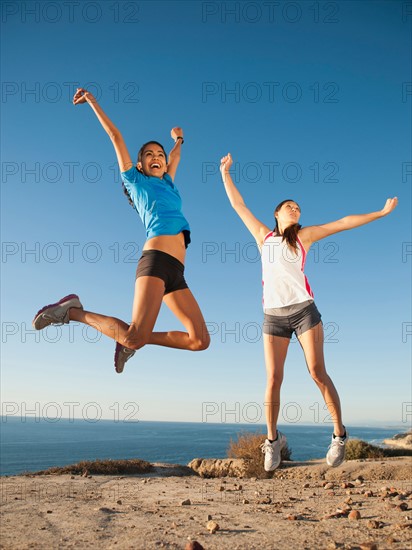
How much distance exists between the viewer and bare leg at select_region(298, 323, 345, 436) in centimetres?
571

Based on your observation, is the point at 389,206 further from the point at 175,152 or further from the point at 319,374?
the point at 175,152

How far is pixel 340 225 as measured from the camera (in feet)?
20.7

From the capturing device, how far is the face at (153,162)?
20.6 feet

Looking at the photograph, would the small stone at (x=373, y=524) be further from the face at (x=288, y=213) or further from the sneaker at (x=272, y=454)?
the face at (x=288, y=213)

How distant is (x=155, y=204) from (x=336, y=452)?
3782mm

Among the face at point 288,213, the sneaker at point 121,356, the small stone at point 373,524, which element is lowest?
the small stone at point 373,524

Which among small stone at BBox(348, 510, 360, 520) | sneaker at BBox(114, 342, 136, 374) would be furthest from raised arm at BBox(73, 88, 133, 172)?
small stone at BBox(348, 510, 360, 520)

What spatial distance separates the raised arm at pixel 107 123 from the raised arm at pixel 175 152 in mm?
867

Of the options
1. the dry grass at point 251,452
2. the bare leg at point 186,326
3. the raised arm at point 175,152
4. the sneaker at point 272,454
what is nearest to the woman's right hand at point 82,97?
the raised arm at point 175,152

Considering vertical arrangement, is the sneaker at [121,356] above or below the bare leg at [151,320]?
below

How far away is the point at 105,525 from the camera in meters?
5.33

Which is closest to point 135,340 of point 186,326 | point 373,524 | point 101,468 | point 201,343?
point 186,326

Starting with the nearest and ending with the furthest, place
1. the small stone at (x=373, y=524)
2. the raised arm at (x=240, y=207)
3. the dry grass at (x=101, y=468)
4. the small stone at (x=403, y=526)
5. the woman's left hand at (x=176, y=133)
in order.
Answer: the small stone at (x=403, y=526), the small stone at (x=373, y=524), the raised arm at (x=240, y=207), the woman's left hand at (x=176, y=133), the dry grass at (x=101, y=468)

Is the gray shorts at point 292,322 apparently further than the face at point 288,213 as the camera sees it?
No
